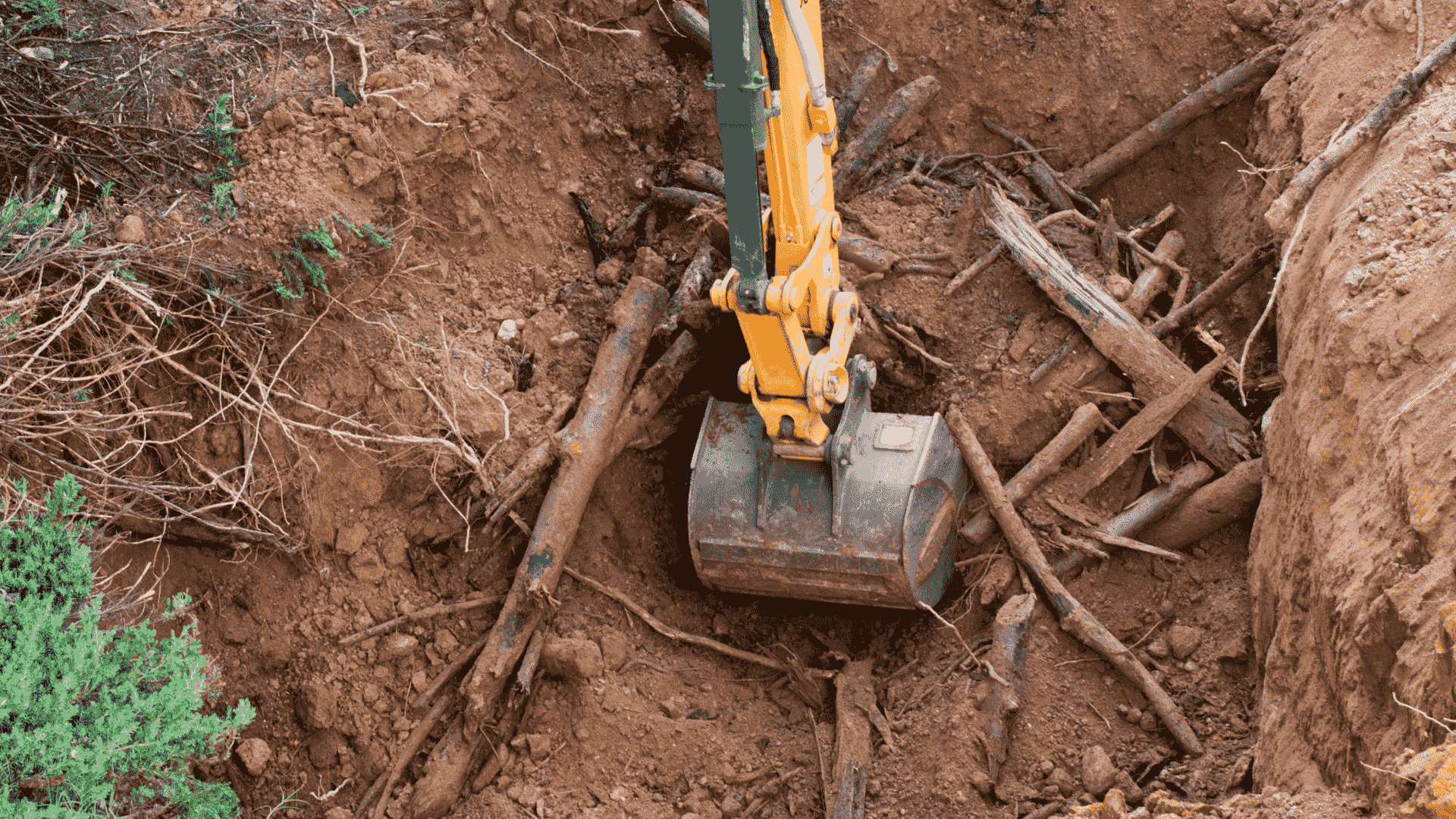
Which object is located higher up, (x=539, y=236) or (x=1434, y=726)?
(x=1434, y=726)

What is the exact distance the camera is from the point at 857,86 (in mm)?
6086

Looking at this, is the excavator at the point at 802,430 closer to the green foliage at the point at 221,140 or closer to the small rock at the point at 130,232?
the green foliage at the point at 221,140

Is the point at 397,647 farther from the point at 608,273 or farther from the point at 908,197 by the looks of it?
the point at 908,197

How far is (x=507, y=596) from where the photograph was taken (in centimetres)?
497

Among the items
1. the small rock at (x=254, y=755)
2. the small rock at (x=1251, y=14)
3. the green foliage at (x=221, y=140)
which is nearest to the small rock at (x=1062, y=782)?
the small rock at (x=254, y=755)

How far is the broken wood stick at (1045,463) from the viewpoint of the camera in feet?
16.6

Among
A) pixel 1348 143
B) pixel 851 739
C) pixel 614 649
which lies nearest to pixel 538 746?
pixel 614 649

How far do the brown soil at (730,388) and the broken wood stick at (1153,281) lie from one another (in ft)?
0.55

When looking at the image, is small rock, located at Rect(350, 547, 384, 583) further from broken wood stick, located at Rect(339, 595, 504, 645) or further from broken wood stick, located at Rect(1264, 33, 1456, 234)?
broken wood stick, located at Rect(1264, 33, 1456, 234)

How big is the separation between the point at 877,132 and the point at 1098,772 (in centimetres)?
359

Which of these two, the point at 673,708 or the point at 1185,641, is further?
the point at 673,708

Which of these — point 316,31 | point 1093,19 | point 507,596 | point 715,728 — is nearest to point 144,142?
point 316,31

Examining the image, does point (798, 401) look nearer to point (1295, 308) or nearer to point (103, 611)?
point (1295, 308)

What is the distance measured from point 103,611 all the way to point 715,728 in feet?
8.60
